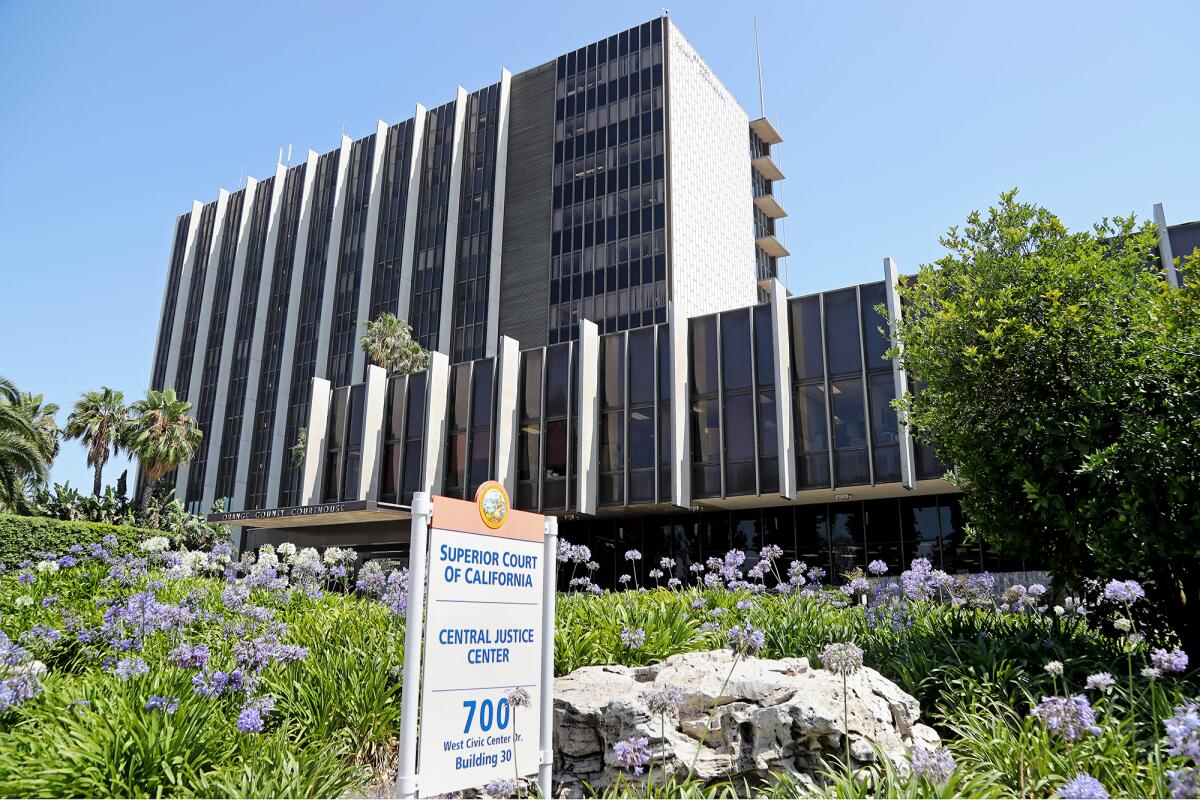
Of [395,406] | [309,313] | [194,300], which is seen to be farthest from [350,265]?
[395,406]

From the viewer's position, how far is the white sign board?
16.1 ft

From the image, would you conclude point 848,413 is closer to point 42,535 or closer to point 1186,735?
point 1186,735

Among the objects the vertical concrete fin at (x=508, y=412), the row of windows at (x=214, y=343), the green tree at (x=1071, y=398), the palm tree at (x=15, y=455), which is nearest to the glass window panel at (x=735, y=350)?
the vertical concrete fin at (x=508, y=412)

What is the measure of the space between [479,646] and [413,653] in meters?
0.49

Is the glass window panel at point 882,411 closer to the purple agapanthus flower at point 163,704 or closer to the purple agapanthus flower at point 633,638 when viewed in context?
the purple agapanthus flower at point 633,638

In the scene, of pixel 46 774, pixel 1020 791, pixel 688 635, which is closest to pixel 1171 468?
pixel 1020 791

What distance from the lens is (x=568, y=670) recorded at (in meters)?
7.92

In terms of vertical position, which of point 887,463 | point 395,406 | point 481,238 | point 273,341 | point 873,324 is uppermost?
point 481,238

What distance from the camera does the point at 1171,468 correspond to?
716 cm

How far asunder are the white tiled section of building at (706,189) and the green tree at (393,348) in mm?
16293

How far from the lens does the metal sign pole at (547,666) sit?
541 cm

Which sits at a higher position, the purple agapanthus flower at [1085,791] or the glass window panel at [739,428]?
the glass window panel at [739,428]

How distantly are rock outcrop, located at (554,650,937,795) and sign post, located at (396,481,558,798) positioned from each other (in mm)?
945

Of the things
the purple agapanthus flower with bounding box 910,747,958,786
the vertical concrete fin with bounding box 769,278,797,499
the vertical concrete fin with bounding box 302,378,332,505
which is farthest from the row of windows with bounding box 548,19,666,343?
the purple agapanthus flower with bounding box 910,747,958,786
